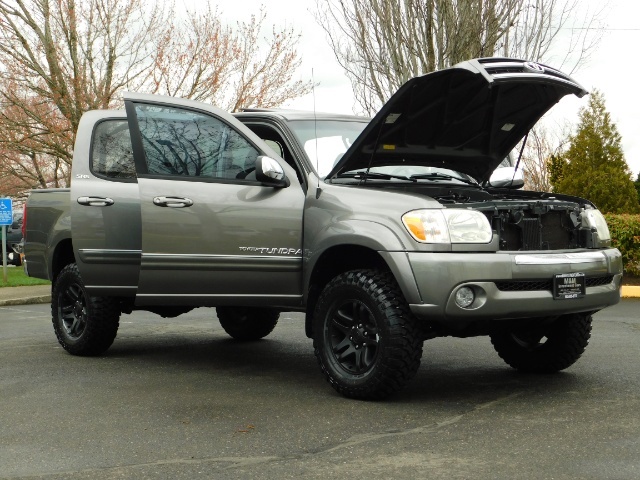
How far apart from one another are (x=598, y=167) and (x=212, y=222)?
58.5ft

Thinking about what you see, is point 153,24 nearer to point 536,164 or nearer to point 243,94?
point 243,94

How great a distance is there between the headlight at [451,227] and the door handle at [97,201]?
269 cm

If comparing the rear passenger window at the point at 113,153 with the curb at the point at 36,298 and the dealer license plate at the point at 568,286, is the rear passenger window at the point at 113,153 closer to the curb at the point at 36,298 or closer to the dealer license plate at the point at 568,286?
the dealer license plate at the point at 568,286

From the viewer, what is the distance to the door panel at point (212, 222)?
616 cm

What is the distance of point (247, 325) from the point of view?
871 centimetres

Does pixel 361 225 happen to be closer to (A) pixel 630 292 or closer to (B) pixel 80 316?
(B) pixel 80 316

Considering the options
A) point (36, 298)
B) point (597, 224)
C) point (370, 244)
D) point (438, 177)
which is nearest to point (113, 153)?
point (438, 177)

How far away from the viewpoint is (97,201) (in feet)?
23.0

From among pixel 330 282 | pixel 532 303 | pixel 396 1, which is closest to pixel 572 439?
pixel 532 303

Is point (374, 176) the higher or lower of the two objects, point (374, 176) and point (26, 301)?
the higher

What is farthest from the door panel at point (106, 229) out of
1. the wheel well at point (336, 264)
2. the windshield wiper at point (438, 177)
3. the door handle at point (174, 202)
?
the windshield wiper at point (438, 177)

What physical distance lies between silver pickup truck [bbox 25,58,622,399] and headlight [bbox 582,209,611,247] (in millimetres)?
13

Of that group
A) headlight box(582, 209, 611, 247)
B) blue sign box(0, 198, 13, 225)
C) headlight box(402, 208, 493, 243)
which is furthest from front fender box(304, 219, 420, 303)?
blue sign box(0, 198, 13, 225)

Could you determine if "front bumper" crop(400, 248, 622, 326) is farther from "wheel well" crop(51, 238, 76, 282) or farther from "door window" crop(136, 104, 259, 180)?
"wheel well" crop(51, 238, 76, 282)
